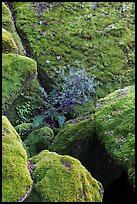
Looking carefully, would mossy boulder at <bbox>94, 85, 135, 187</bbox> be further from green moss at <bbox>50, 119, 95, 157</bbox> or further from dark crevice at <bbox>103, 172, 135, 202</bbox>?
dark crevice at <bbox>103, 172, 135, 202</bbox>

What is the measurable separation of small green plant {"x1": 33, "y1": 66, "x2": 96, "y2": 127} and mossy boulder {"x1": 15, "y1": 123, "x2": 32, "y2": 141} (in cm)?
46

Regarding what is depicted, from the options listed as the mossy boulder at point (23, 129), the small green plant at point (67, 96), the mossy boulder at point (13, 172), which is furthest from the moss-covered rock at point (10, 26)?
the mossy boulder at point (13, 172)

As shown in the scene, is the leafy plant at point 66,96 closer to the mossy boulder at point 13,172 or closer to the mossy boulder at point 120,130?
the mossy boulder at point 120,130

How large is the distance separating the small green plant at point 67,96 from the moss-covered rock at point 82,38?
0.53 metres

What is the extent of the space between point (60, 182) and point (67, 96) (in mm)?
4929

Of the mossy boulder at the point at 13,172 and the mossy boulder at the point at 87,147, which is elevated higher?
the mossy boulder at the point at 13,172

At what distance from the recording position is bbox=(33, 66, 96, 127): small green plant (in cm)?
854

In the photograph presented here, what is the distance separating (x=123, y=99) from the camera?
6.01 m

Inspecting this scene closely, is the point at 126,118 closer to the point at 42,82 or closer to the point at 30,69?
the point at 30,69

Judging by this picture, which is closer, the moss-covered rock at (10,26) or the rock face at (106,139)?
the rock face at (106,139)

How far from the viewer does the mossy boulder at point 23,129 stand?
7883mm

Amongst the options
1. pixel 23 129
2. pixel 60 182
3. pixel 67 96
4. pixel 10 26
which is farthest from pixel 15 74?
pixel 10 26

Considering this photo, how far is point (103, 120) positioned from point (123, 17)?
19.2 feet

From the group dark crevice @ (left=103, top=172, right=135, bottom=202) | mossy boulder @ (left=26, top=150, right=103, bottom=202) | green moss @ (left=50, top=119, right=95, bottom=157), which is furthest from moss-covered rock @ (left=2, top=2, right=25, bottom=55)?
mossy boulder @ (left=26, top=150, right=103, bottom=202)
